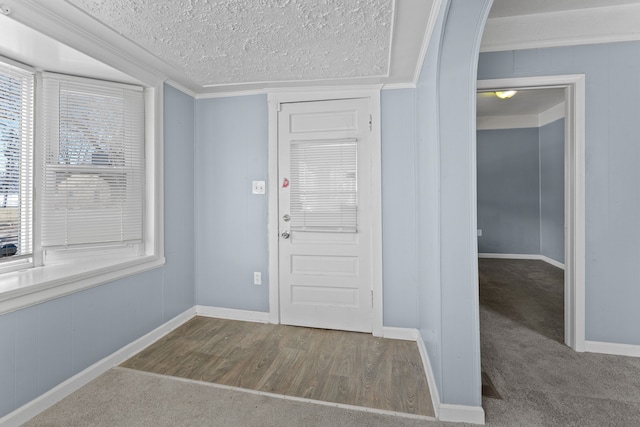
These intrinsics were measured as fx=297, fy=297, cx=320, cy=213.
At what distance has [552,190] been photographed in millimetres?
5242

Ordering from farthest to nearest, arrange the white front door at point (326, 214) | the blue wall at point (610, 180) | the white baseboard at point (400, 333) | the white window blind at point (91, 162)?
the white front door at point (326, 214)
the white baseboard at point (400, 333)
the blue wall at point (610, 180)
the white window blind at point (91, 162)

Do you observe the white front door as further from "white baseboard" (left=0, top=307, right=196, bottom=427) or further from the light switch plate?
"white baseboard" (left=0, top=307, right=196, bottom=427)

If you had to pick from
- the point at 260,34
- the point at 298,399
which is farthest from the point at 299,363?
the point at 260,34

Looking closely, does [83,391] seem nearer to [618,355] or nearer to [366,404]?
[366,404]

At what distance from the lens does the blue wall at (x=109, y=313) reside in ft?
5.44

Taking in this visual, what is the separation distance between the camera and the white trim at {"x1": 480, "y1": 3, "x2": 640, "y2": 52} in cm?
220

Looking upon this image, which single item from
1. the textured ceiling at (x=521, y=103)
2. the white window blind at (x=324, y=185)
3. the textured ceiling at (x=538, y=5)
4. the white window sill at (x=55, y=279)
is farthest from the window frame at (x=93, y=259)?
the textured ceiling at (x=521, y=103)

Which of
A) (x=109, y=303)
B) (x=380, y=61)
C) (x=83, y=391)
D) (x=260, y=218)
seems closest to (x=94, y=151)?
(x=109, y=303)

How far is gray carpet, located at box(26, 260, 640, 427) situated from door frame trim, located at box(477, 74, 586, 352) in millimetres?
304

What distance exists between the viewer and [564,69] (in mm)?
2309

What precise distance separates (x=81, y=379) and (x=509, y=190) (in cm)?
667

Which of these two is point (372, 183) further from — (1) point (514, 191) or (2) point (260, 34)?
(1) point (514, 191)

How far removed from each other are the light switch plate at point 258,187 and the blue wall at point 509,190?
4746 mm

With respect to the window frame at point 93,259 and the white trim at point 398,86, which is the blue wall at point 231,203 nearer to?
the window frame at point 93,259
